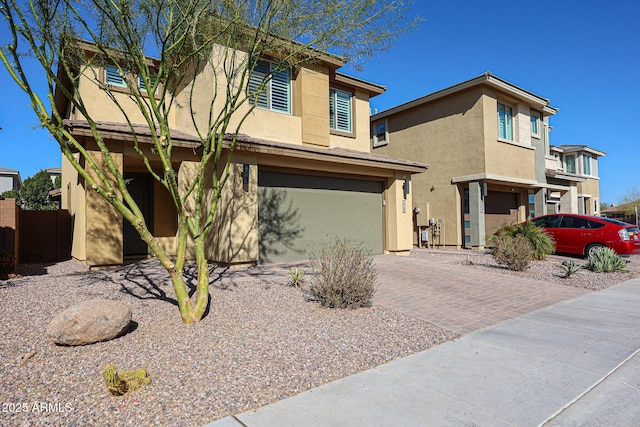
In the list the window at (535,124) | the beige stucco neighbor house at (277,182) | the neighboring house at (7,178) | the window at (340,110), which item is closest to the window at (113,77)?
the beige stucco neighbor house at (277,182)

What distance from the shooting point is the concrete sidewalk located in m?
3.18

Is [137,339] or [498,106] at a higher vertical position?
[498,106]

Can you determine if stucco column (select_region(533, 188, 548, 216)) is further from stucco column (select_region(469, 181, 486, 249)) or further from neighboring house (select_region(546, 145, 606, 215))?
neighboring house (select_region(546, 145, 606, 215))

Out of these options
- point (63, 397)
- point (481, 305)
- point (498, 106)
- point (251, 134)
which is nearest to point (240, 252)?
point (251, 134)

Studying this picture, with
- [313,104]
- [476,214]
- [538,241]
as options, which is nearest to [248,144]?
[313,104]

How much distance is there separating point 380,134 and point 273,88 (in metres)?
9.96

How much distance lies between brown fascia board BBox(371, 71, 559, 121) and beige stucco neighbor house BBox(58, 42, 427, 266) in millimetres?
4467

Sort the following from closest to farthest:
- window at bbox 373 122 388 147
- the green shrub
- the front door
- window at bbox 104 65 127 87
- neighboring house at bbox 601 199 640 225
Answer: the green shrub
window at bbox 104 65 127 87
the front door
window at bbox 373 122 388 147
neighboring house at bbox 601 199 640 225

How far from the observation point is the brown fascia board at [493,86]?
1628 cm

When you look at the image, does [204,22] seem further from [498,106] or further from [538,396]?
[498,106]

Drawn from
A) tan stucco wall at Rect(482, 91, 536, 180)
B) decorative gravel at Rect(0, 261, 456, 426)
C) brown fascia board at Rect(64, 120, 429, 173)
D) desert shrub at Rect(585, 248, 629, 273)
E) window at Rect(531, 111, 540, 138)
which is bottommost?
decorative gravel at Rect(0, 261, 456, 426)

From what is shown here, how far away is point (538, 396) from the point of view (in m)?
3.58

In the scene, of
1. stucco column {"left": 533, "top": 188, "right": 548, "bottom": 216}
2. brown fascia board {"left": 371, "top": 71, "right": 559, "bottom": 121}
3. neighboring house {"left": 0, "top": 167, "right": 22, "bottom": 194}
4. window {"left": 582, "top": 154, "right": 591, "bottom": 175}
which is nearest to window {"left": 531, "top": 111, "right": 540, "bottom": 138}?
brown fascia board {"left": 371, "top": 71, "right": 559, "bottom": 121}

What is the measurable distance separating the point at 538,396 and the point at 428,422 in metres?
1.23
